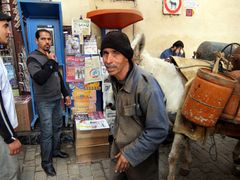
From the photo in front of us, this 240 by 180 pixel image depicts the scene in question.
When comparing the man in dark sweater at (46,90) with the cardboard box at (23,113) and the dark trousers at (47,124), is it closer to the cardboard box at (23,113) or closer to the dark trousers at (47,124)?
the dark trousers at (47,124)

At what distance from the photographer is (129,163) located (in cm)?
151

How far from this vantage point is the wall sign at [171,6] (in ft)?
15.7

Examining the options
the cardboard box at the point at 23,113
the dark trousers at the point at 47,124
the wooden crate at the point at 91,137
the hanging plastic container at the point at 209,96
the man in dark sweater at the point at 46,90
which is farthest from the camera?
the cardboard box at the point at 23,113

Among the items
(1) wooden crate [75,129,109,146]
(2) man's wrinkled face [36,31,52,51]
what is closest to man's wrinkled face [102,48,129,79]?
(2) man's wrinkled face [36,31,52,51]

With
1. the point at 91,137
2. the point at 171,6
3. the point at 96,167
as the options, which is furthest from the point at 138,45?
the point at 171,6

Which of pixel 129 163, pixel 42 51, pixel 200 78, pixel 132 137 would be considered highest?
pixel 42 51

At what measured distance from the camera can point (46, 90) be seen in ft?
9.06

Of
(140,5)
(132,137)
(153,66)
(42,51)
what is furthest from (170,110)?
(140,5)

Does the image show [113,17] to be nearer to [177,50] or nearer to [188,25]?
[177,50]

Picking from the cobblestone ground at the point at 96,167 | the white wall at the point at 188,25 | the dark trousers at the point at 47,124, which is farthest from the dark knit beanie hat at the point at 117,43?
the white wall at the point at 188,25

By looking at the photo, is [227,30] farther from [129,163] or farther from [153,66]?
[129,163]

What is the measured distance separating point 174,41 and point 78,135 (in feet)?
10.7

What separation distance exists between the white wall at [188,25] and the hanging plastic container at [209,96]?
10.5 ft

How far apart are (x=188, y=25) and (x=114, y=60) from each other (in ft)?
13.6
